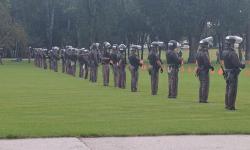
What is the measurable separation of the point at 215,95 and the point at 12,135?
623 inches

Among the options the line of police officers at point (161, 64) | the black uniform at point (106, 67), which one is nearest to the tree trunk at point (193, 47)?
the line of police officers at point (161, 64)

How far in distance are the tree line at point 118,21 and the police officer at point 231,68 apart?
212 ft

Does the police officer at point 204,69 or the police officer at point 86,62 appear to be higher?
the police officer at point 204,69

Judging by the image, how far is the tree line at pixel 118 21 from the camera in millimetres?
87312

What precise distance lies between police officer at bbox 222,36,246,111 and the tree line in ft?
212

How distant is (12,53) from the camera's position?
385 feet

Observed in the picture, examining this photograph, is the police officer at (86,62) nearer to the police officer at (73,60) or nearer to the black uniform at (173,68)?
the police officer at (73,60)

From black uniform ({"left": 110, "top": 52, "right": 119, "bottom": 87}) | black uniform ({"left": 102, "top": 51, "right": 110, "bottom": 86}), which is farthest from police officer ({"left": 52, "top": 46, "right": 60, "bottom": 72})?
black uniform ({"left": 110, "top": 52, "right": 119, "bottom": 87})

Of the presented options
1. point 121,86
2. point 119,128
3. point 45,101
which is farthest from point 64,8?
point 119,128

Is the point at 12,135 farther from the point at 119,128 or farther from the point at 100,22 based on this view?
the point at 100,22

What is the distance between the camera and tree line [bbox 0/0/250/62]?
87312 millimetres

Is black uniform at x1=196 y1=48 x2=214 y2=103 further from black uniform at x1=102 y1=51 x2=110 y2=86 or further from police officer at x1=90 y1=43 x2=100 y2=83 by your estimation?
police officer at x1=90 y1=43 x2=100 y2=83

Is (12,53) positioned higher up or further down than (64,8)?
further down

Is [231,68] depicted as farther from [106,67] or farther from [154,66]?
[106,67]
